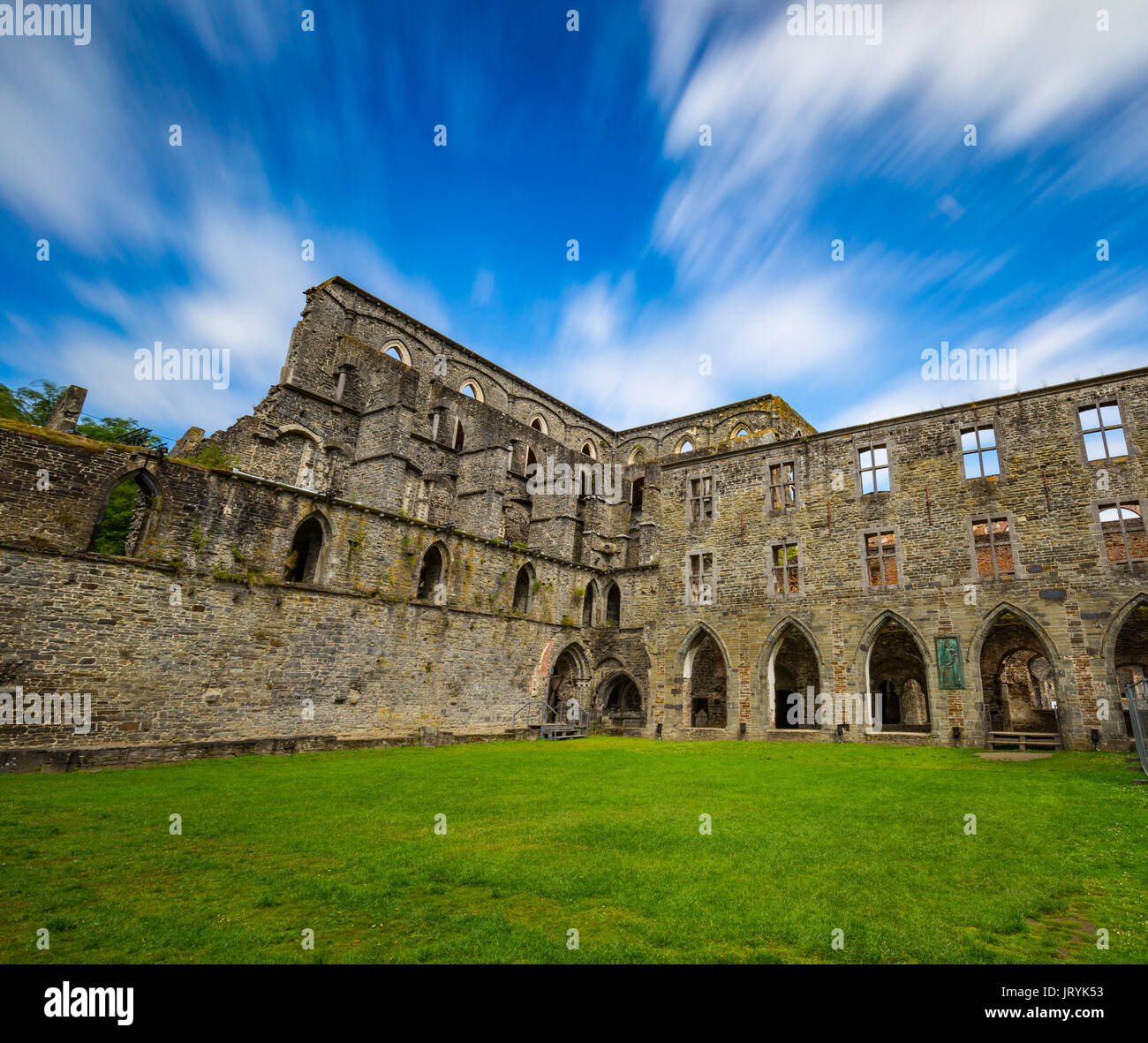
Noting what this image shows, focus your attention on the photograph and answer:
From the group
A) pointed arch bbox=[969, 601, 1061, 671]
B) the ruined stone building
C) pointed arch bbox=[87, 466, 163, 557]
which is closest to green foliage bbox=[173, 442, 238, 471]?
the ruined stone building

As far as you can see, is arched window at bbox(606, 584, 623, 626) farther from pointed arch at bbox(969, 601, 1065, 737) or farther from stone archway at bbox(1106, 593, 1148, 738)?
stone archway at bbox(1106, 593, 1148, 738)

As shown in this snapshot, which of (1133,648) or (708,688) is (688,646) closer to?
(708,688)

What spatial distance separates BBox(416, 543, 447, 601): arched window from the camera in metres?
23.0

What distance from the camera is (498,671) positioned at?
23.9 metres

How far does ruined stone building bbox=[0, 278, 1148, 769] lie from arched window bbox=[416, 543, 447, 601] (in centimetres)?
14

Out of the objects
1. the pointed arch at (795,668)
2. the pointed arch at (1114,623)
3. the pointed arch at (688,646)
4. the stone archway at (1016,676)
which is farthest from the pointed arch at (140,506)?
the pointed arch at (1114,623)

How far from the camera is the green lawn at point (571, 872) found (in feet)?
13.0

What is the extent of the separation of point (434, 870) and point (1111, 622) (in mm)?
20016

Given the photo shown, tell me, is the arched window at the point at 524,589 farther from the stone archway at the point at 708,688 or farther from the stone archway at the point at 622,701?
the stone archway at the point at 708,688

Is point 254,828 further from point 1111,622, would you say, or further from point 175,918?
point 1111,622

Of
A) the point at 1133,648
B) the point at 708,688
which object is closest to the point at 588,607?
the point at 708,688

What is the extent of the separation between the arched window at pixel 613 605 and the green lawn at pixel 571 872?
65.5ft

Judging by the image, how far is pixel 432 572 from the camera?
23641mm

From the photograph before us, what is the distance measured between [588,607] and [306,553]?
44.9ft
